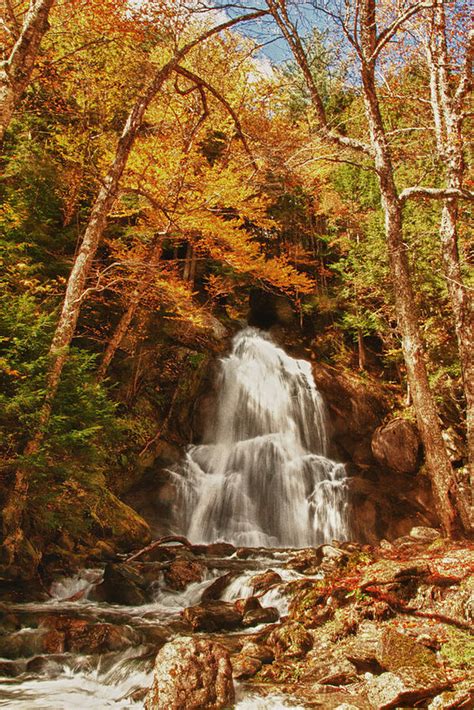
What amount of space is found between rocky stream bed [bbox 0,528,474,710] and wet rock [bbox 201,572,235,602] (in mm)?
16

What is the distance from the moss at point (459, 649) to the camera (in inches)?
144

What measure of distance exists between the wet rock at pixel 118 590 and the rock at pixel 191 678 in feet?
9.75

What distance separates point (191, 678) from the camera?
361 centimetres

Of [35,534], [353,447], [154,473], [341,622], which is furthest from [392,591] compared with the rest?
[353,447]

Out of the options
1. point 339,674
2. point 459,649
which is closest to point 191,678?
point 339,674

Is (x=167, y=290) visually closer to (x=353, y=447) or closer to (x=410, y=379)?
(x=410, y=379)

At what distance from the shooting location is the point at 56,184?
10203 mm

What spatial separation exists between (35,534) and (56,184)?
762 centimetres

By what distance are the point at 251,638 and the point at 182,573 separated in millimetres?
2396

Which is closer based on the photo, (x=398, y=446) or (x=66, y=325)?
(x=66, y=325)

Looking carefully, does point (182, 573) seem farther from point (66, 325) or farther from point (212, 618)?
point (66, 325)

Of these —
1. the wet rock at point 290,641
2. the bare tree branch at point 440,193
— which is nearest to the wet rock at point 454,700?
the wet rock at point 290,641

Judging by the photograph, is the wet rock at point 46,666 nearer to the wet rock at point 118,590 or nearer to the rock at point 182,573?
the wet rock at point 118,590

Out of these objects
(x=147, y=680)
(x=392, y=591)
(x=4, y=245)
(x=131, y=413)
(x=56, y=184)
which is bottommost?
(x=147, y=680)
